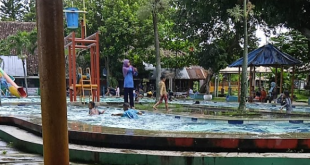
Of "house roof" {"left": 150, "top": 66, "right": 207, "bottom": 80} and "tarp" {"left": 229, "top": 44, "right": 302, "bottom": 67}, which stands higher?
"tarp" {"left": 229, "top": 44, "right": 302, "bottom": 67}

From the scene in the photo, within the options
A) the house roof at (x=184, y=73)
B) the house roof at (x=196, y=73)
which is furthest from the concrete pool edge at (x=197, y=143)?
the house roof at (x=196, y=73)

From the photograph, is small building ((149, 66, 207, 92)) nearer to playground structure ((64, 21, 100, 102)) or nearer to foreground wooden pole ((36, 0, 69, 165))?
playground structure ((64, 21, 100, 102))

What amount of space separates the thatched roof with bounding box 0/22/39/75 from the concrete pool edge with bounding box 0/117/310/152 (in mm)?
27666

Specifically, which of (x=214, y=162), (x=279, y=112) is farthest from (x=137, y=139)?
(x=279, y=112)

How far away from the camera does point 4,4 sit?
43469 mm

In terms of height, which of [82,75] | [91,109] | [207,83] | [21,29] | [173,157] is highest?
[21,29]

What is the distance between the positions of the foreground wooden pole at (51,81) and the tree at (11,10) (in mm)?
45248

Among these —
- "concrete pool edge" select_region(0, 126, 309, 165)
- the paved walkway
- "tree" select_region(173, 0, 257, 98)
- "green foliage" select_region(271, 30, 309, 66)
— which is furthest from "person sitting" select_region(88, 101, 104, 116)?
"green foliage" select_region(271, 30, 309, 66)

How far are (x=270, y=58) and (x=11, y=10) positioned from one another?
3713cm

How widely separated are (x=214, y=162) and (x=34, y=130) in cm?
405

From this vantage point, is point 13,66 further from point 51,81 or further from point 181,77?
point 51,81

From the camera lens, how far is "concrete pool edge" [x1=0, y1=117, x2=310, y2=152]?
4953mm

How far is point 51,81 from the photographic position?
7.57 ft

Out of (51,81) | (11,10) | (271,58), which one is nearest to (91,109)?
(51,81)
